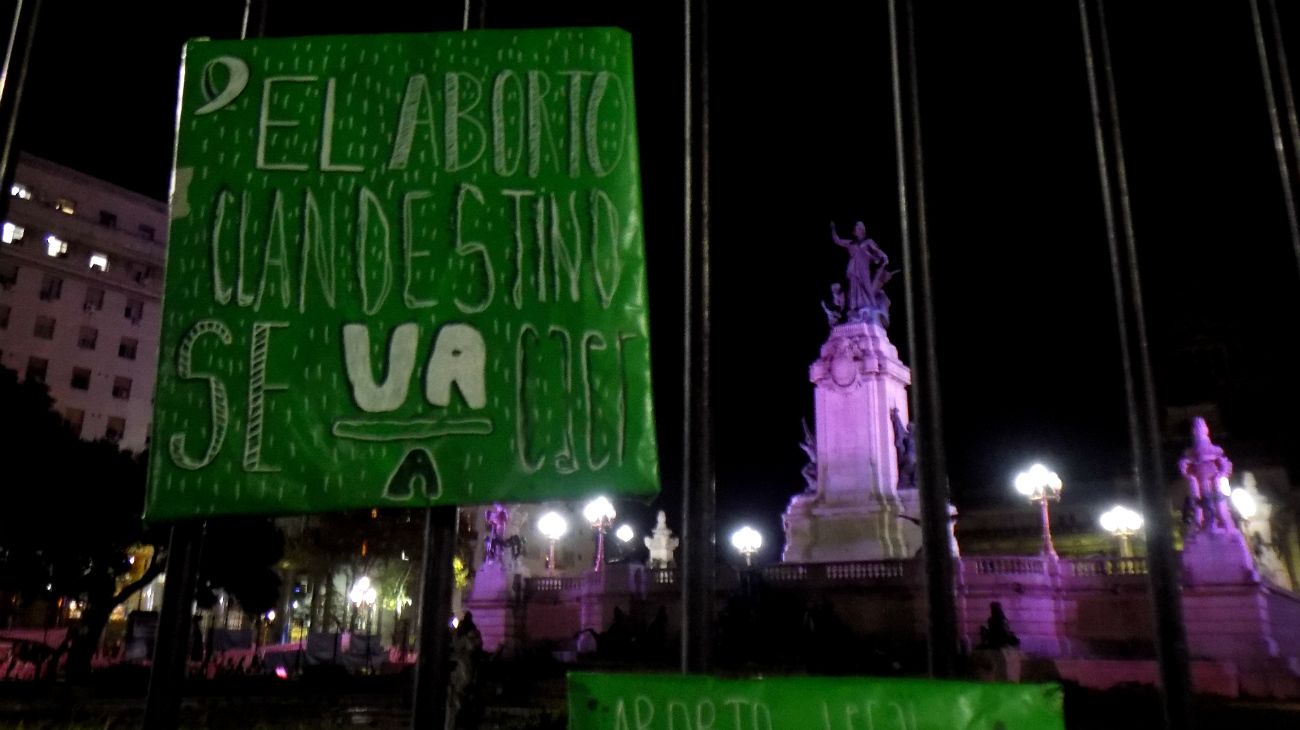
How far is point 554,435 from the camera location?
14.2ft

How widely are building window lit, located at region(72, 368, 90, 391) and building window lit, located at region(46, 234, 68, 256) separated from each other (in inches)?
311

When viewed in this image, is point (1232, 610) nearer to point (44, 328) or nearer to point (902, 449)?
point (902, 449)

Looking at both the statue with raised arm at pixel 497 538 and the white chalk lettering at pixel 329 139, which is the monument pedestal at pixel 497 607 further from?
the white chalk lettering at pixel 329 139

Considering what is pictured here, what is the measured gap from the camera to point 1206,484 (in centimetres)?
3000

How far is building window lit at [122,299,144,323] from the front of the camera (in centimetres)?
6975

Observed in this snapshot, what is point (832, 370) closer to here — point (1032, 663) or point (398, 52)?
point (1032, 663)

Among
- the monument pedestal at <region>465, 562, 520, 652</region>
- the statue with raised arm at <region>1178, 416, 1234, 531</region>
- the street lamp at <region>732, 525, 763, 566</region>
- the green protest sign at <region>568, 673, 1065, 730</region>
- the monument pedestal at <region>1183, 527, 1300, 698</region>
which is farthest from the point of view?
the street lamp at <region>732, 525, 763, 566</region>

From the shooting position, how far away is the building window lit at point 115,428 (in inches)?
2598

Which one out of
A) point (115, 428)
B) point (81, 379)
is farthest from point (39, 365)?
point (115, 428)

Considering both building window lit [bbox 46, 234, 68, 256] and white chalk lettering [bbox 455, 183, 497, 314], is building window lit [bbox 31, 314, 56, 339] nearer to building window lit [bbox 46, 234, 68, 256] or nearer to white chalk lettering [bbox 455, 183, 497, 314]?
building window lit [bbox 46, 234, 68, 256]

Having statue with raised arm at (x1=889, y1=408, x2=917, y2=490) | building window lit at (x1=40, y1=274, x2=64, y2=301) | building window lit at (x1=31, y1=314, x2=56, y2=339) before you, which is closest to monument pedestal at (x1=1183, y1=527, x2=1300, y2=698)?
statue with raised arm at (x1=889, y1=408, x2=917, y2=490)

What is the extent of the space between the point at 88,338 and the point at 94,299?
111 inches

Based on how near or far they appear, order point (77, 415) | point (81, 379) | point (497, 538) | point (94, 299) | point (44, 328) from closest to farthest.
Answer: point (497, 538) → point (44, 328) → point (77, 415) → point (81, 379) → point (94, 299)

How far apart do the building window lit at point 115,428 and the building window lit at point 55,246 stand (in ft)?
37.7
